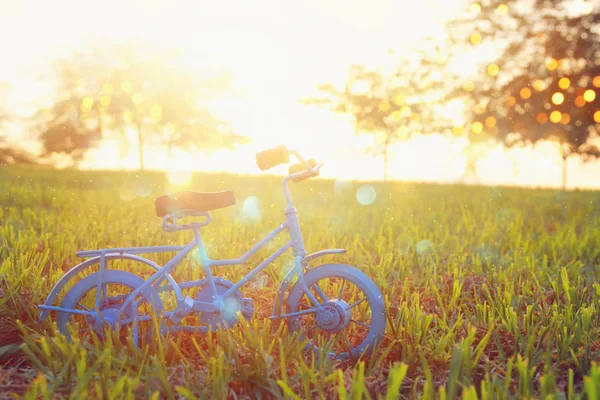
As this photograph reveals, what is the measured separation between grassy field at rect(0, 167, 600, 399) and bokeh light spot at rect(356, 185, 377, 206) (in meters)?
0.43

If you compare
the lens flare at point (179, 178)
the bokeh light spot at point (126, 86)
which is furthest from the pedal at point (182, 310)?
the bokeh light spot at point (126, 86)

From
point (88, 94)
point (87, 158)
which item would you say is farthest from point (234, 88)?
point (87, 158)

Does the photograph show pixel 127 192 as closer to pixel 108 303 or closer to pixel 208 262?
pixel 108 303

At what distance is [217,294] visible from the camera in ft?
13.3

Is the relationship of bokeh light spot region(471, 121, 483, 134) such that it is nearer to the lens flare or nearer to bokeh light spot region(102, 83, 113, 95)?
the lens flare

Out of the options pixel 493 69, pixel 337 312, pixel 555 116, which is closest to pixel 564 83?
pixel 555 116

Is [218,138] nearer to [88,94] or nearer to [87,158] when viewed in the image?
[88,94]

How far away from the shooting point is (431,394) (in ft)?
9.46

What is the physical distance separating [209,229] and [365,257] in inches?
110

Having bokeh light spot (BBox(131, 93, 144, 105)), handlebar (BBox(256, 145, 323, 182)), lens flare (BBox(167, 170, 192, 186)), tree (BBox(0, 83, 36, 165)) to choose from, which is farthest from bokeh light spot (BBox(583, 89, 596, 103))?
tree (BBox(0, 83, 36, 165))

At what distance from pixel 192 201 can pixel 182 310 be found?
0.80 metres

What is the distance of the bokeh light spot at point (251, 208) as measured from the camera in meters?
9.49

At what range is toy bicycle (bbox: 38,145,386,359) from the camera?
3.84 meters

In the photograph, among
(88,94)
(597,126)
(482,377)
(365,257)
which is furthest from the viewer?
(88,94)
